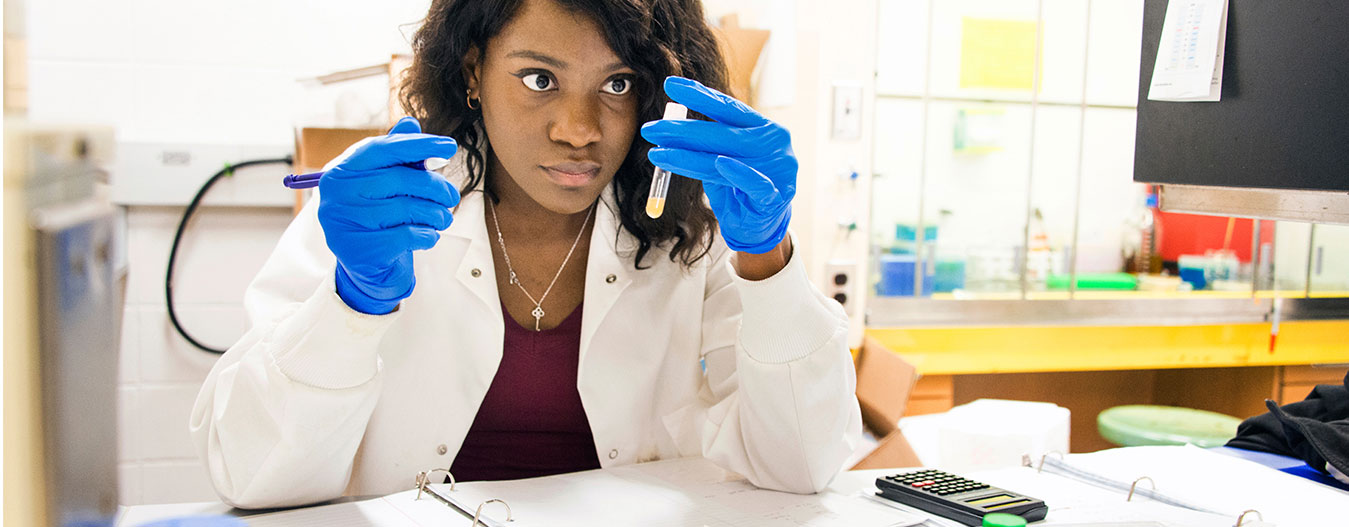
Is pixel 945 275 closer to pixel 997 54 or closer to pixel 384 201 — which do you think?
pixel 997 54

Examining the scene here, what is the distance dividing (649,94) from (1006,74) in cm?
251

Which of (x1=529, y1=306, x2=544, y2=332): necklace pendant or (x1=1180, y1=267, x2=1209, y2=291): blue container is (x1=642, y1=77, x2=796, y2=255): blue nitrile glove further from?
(x1=1180, y1=267, x2=1209, y2=291): blue container

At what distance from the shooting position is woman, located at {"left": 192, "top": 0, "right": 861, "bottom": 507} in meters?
1.02

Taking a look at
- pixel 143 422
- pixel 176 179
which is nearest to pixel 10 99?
pixel 176 179

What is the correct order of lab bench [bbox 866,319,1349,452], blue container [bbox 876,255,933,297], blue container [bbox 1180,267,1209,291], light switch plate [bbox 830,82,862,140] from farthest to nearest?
blue container [bbox 1180,267,1209,291], blue container [bbox 876,255,933,297], lab bench [bbox 866,319,1349,452], light switch plate [bbox 830,82,862,140]

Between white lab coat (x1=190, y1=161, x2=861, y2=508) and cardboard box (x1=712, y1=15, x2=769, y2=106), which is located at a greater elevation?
cardboard box (x1=712, y1=15, x2=769, y2=106)

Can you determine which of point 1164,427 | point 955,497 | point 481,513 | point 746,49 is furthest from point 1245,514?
point 746,49

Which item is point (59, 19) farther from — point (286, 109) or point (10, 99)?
point (286, 109)

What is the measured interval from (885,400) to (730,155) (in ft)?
5.30

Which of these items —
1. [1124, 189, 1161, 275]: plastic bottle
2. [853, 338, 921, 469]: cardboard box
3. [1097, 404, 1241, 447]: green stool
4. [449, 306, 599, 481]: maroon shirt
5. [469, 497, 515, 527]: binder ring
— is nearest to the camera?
[469, 497, 515, 527]: binder ring

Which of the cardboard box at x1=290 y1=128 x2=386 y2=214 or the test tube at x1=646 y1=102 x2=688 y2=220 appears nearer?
the test tube at x1=646 y1=102 x2=688 y2=220

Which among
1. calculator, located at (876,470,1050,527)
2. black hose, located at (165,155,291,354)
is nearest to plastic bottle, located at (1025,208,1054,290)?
calculator, located at (876,470,1050,527)

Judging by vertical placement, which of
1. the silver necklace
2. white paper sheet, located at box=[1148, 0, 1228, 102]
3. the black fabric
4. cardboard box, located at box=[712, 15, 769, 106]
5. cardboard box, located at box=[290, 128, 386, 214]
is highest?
cardboard box, located at box=[712, 15, 769, 106]

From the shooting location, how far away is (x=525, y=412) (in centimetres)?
133
